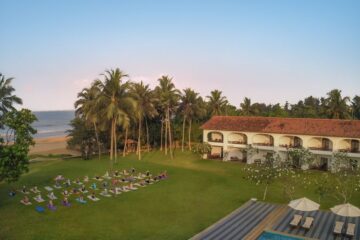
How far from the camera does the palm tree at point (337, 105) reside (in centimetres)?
5863

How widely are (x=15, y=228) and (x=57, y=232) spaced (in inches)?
123

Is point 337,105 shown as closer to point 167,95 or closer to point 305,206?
point 167,95

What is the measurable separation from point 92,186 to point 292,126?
29.0m

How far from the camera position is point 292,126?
45281 millimetres

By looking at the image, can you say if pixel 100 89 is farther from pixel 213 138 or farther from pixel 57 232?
pixel 213 138

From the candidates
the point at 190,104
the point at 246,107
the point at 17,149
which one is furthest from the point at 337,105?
the point at 17,149

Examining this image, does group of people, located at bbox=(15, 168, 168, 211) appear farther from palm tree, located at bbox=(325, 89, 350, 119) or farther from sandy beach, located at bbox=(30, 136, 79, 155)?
palm tree, located at bbox=(325, 89, 350, 119)

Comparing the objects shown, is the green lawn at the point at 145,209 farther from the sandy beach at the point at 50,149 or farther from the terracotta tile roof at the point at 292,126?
the sandy beach at the point at 50,149

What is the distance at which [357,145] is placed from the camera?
4256 centimetres

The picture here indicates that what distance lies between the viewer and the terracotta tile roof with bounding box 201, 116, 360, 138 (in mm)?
41344

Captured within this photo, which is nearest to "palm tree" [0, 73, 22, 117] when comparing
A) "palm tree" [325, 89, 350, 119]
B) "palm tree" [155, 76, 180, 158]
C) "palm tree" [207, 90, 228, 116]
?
"palm tree" [155, 76, 180, 158]

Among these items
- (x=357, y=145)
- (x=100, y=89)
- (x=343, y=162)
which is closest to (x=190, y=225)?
(x=100, y=89)

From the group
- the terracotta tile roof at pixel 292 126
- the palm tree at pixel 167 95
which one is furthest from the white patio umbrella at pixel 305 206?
the palm tree at pixel 167 95

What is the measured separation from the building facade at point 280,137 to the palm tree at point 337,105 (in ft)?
54.2
